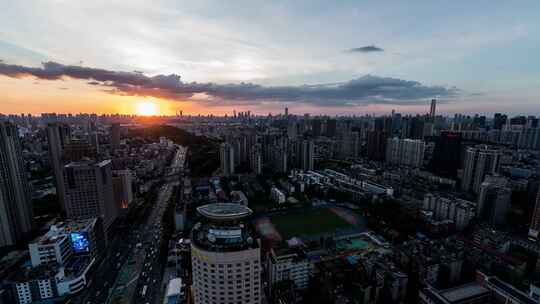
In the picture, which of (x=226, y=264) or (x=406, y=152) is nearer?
(x=226, y=264)

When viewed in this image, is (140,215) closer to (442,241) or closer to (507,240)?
(442,241)

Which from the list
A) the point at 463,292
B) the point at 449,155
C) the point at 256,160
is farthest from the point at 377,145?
the point at 463,292

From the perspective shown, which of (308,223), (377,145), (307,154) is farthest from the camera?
(377,145)

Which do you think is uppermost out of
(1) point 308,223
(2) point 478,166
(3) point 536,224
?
(2) point 478,166

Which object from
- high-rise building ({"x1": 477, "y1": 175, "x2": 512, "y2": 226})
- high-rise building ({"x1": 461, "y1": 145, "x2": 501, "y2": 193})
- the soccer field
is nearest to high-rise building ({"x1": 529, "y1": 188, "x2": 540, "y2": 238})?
high-rise building ({"x1": 477, "y1": 175, "x2": 512, "y2": 226})

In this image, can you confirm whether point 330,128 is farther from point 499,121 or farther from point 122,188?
point 122,188

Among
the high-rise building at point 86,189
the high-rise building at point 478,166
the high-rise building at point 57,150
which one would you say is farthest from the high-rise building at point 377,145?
the high-rise building at point 57,150

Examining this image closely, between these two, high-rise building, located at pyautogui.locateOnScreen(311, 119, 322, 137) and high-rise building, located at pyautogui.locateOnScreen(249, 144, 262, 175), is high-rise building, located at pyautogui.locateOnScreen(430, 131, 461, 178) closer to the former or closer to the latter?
high-rise building, located at pyautogui.locateOnScreen(249, 144, 262, 175)
